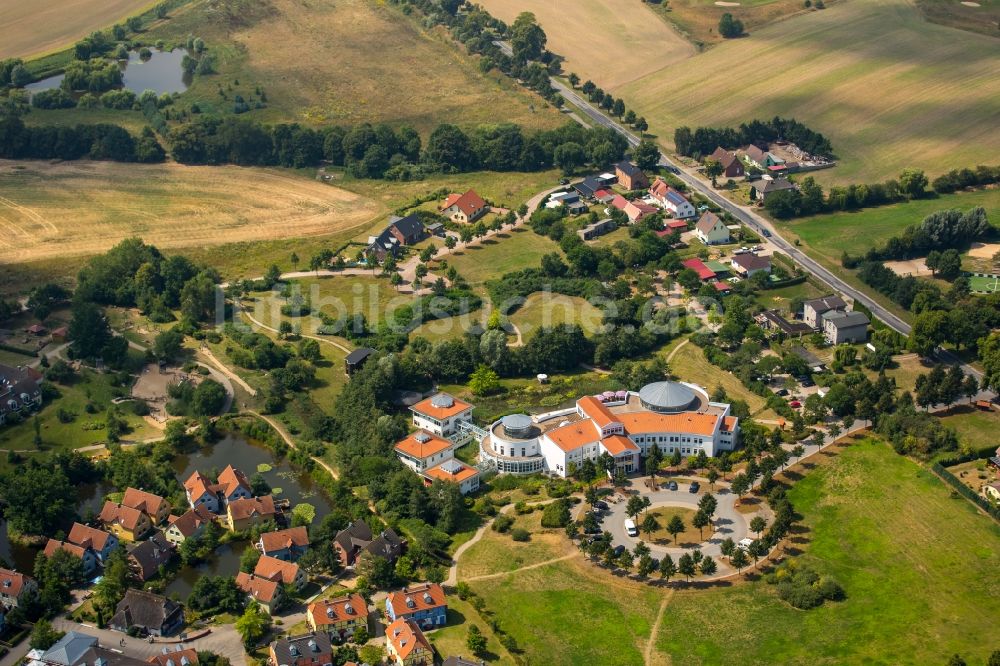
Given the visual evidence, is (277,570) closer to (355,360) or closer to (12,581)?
(12,581)

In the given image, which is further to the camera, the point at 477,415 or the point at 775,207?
the point at 775,207

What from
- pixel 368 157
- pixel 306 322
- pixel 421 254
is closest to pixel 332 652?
pixel 306 322

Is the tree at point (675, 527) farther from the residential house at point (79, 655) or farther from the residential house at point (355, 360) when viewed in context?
the residential house at point (79, 655)

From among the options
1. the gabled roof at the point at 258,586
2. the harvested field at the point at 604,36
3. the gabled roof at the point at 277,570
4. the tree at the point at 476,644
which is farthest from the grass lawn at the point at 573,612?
the harvested field at the point at 604,36

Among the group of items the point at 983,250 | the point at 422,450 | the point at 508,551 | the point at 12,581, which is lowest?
the point at 983,250

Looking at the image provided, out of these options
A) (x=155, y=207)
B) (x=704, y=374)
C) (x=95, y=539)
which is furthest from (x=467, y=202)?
(x=95, y=539)

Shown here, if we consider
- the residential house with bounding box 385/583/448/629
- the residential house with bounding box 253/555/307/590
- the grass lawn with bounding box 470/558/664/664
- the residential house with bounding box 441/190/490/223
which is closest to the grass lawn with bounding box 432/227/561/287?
the residential house with bounding box 441/190/490/223

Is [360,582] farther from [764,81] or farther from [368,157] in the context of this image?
[764,81]
